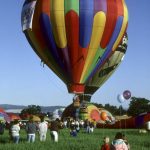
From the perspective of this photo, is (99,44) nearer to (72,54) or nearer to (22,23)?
(72,54)

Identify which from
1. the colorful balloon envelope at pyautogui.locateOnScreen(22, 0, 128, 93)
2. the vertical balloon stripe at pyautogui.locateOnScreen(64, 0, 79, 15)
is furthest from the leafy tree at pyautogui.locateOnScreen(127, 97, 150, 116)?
the vertical balloon stripe at pyautogui.locateOnScreen(64, 0, 79, 15)

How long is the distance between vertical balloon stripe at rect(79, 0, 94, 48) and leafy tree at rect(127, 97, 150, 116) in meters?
75.0

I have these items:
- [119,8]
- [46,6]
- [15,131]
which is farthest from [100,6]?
[15,131]

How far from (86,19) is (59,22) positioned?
197 centimetres

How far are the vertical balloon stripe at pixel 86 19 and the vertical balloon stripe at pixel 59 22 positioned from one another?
128 centimetres

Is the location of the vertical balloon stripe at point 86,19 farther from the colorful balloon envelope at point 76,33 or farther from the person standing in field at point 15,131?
the person standing in field at point 15,131

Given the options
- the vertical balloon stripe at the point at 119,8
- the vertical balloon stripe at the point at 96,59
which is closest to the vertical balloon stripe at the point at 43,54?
the vertical balloon stripe at the point at 96,59

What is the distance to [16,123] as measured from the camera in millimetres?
20094

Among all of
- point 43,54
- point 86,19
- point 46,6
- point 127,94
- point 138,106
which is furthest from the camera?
point 138,106

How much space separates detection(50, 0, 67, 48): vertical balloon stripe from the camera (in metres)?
35.7

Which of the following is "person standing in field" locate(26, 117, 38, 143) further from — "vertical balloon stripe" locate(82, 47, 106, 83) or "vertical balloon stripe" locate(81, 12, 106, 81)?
"vertical balloon stripe" locate(82, 47, 106, 83)

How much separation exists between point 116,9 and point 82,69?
16.5 ft

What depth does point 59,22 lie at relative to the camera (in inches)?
1411

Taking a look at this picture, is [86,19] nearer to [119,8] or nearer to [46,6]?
[119,8]
